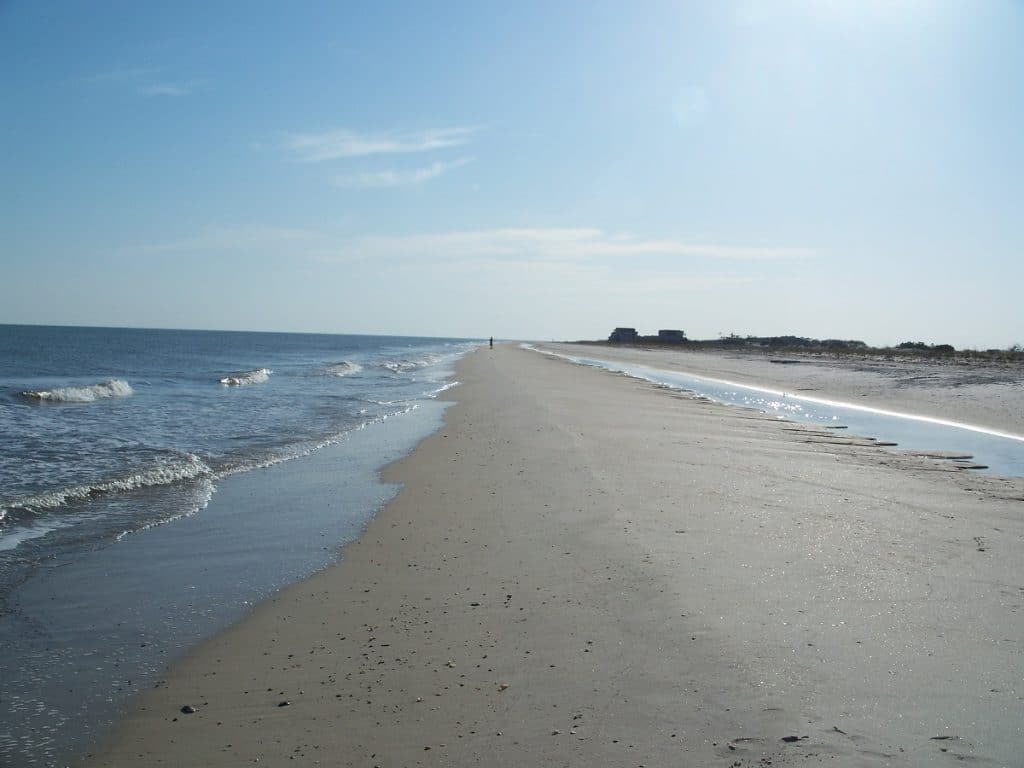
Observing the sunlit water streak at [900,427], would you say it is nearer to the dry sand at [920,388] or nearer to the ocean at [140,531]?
the dry sand at [920,388]

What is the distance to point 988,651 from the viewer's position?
15.5 feet

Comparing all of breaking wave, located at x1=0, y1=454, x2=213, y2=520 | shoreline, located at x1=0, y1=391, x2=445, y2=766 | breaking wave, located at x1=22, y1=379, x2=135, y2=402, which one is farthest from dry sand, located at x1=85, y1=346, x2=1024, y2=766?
breaking wave, located at x1=22, y1=379, x2=135, y2=402

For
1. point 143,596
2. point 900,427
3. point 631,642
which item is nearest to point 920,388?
point 900,427

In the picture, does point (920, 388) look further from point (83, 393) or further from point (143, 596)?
point (83, 393)

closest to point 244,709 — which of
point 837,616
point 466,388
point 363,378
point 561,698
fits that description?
point 561,698

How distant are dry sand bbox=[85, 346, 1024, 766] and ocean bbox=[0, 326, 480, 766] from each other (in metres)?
0.43

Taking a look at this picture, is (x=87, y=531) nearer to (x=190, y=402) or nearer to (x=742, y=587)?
(x=742, y=587)

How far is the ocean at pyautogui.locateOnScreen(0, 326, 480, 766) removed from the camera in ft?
15.0

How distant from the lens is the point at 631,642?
4.91m

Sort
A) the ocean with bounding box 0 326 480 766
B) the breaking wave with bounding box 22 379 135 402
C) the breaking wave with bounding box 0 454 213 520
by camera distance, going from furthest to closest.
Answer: the breaking wave with bounding box 22 379 135 402 < the breaking wave with bounding box 0 454 213 520 < the ocean with bounding box 0 326 480 766

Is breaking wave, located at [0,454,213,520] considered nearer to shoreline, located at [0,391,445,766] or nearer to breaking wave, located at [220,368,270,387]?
shoreline, located at [0,391,445,766]

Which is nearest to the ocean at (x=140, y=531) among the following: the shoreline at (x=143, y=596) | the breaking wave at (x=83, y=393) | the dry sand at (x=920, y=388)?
the shoreline at (x=143, y=596)

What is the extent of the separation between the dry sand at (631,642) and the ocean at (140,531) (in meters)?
0.43

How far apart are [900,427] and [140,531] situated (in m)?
17.4
